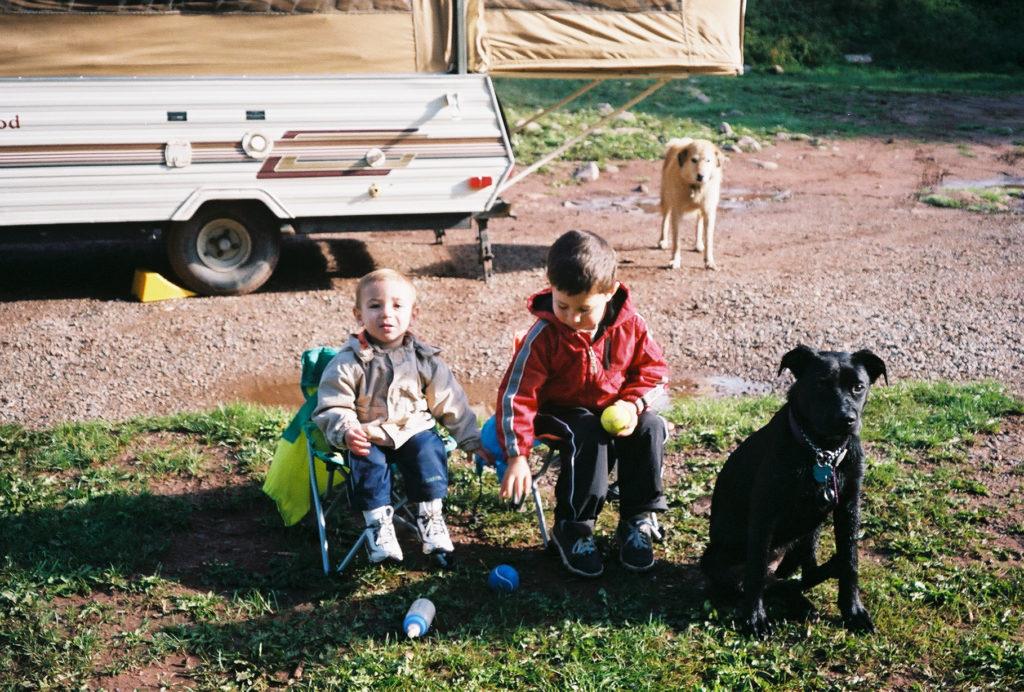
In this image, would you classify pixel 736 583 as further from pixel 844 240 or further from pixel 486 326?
pixel 844 240

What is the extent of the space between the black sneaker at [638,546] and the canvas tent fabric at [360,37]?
4.66 meters

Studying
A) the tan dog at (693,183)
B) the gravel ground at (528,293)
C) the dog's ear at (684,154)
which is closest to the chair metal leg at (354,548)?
the gravel ground at (528,293)

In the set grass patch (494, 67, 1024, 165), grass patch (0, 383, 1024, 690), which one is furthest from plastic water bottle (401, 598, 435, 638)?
grass patch (494, 67, 1024, 165)

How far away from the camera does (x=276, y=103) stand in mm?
7656

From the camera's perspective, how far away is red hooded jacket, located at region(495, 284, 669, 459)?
13.0 feet

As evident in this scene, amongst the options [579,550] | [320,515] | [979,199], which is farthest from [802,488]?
[979,199]

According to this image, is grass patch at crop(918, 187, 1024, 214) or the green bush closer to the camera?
grass patch at crop(918, 187, 1024, 214)

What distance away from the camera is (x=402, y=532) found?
4543 mm

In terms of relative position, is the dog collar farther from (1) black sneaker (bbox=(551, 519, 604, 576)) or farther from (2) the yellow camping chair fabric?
(2) the yellow camping chair fabric

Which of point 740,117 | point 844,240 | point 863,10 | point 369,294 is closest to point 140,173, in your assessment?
point 369,294

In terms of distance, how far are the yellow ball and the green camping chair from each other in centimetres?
92

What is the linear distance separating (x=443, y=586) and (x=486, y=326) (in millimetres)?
3823

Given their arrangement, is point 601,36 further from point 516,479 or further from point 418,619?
point 418,619

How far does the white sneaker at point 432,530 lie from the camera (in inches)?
158
